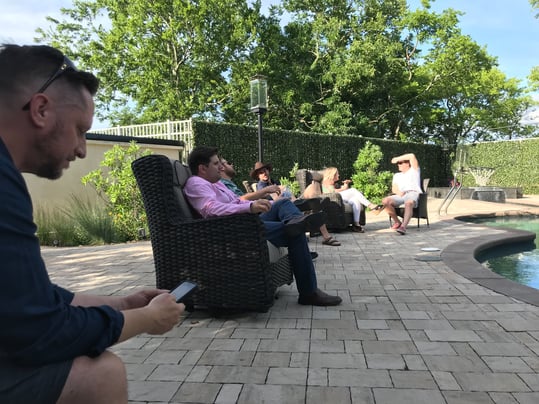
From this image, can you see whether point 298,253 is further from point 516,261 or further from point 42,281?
point 516,261

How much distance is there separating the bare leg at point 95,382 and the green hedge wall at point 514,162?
790 inches

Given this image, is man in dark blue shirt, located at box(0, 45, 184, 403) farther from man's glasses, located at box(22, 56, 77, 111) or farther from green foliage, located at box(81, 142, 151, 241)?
green foliage, located at box(81, 142, 151, 241)

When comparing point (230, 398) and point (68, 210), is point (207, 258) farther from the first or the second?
point (68, 210)

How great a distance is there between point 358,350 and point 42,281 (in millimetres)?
1716

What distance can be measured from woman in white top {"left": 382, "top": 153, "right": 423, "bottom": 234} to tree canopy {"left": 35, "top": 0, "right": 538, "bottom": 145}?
12424 mm

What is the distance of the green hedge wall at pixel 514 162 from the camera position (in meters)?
18.8

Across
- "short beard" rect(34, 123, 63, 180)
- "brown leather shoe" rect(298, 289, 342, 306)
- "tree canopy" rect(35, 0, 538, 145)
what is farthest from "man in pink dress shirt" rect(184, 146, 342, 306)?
"tree canopy" rect(35, 0, 538, 145)

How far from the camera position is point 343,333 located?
7.69 feet

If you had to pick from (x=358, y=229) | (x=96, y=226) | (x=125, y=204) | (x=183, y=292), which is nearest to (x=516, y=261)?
(x=358, y=229)

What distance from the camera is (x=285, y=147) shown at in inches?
509

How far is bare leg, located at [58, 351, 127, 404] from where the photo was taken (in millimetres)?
793

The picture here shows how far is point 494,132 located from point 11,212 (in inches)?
1408

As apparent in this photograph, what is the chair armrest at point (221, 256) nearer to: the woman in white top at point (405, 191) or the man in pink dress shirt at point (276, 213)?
the man in pink dress shirt at point (276, 213)

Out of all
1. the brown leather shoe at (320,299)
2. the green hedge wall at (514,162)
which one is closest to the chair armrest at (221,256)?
the brown leather shoe at (320,299)
